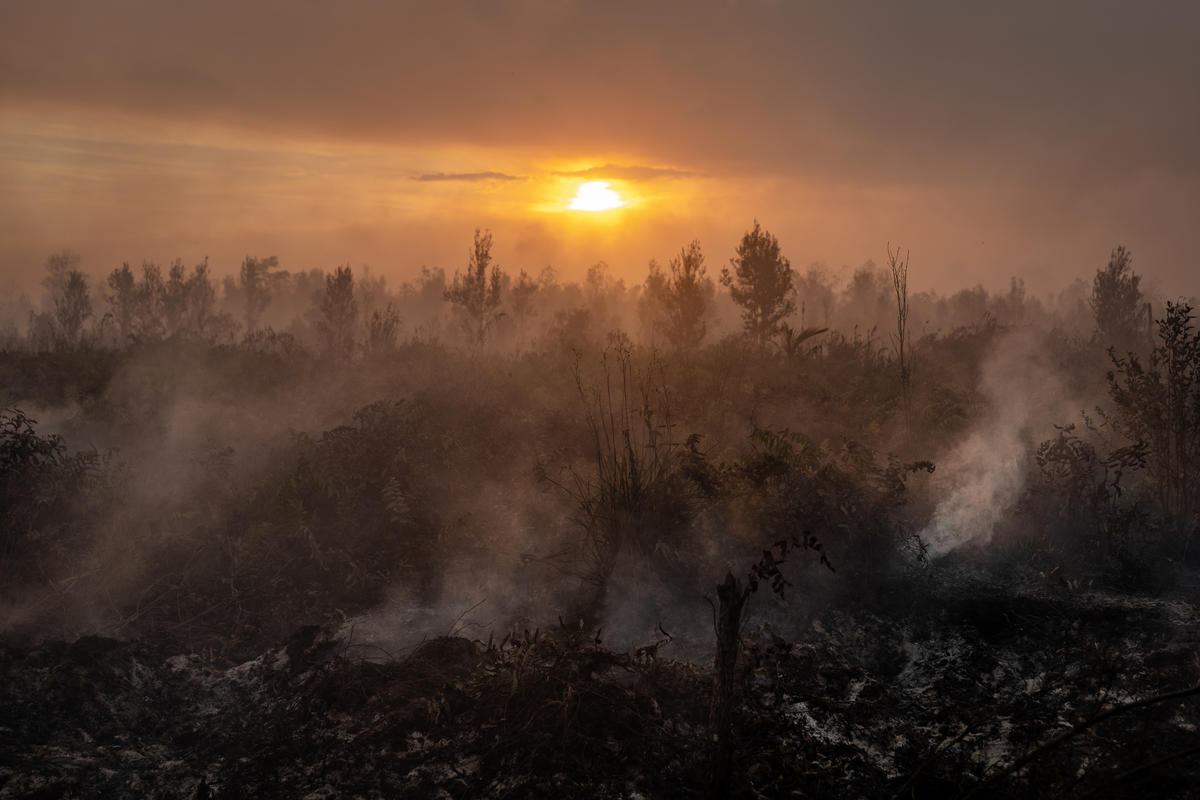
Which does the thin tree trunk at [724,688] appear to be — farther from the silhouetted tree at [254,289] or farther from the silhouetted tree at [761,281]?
the silhouetted tree at [254,289]

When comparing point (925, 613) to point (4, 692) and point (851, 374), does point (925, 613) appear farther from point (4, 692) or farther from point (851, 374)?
point (851, 374)

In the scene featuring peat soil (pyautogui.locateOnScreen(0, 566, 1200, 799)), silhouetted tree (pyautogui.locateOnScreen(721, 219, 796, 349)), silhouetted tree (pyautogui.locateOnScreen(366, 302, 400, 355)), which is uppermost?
silhouetted tree (pyautogui.locateOnScreen(721, 219, 796, 349))

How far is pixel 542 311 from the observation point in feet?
178

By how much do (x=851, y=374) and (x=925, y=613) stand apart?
818cm

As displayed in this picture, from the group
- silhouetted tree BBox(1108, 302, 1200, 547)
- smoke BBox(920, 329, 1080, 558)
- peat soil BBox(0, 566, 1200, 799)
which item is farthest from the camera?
smoke BBox(920, 329, 1080, 558)

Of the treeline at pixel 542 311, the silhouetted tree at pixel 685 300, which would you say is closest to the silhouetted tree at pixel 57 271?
the treeline at pixel 542 311

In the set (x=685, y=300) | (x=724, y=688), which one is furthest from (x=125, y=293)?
(x=724, y=688)

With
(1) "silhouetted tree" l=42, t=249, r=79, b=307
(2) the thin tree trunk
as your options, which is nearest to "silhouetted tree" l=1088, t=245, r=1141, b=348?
(2) the thin tree trunk

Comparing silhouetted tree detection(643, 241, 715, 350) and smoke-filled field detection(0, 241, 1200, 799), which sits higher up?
silhouetted tree detection(643, 241, 715, 350)

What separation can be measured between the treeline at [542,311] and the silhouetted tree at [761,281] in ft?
0.13

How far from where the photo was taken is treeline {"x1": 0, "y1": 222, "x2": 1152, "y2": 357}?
64.9 feet

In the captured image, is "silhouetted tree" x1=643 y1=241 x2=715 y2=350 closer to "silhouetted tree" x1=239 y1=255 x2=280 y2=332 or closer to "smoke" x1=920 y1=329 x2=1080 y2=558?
"smoke" x1=920 y1=329 x2=1080 y2=558

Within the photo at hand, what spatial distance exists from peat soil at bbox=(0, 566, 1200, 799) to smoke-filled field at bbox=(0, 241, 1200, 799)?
2 centimetres

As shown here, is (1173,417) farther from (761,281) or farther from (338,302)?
(338,302)
